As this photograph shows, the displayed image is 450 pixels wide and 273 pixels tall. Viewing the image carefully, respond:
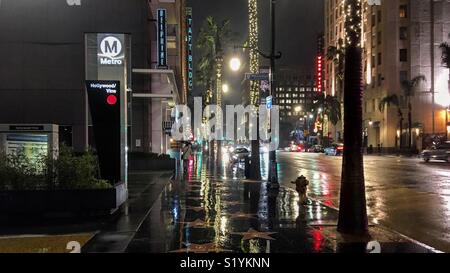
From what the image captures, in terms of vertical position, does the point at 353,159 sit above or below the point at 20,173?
above

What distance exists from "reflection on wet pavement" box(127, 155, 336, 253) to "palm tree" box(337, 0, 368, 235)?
0.78 metres

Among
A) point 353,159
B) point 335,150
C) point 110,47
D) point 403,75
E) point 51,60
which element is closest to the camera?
point 353,159

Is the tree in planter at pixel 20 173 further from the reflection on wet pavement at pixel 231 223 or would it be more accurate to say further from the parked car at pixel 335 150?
the parked car at pixel 335 150

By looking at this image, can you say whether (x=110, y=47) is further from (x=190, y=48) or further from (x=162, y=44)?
(x=190, y=48)

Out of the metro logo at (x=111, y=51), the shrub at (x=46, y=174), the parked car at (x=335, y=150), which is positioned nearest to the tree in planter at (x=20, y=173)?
the shrub at (x=46, y=174)

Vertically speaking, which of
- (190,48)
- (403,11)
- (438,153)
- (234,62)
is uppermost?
(403,11)

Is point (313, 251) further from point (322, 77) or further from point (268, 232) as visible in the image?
Result: point (322, 77)

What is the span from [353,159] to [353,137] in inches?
17.2

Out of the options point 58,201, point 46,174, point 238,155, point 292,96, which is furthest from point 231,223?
point 292,96

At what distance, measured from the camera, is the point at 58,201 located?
12.1 meters

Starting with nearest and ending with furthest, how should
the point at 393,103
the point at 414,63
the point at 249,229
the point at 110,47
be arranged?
the point at 249,229
the point at 110,47
the point at 393,103
the point at 414,63

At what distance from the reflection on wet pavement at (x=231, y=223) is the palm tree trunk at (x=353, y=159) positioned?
75 centimetres

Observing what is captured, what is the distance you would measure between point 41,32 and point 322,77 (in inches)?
3233
